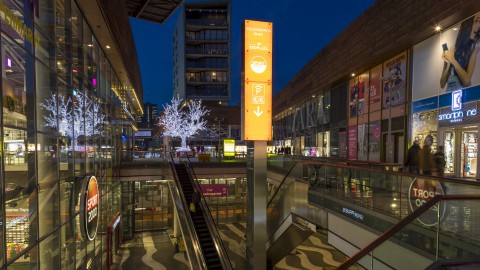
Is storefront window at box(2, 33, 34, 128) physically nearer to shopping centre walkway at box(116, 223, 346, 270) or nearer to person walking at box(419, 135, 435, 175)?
person walking at box(419, 135, 435, 175)

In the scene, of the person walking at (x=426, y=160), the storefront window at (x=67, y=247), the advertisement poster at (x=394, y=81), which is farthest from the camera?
the advertisement poster at (x=394, y=81)

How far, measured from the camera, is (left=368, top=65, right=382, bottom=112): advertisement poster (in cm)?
1878

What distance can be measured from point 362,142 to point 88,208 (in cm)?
1708

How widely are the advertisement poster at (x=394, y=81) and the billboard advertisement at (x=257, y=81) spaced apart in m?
9.20

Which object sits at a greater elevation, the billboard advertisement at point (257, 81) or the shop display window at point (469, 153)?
the billboard advertisement at point (257, 81)

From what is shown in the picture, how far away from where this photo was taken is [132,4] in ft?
89.9

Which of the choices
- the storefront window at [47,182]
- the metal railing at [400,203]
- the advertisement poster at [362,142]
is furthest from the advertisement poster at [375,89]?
the storefront window at [47,182]

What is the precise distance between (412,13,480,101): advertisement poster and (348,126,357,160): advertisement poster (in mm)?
6741

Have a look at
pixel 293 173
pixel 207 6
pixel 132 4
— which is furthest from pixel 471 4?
pixel 207 6

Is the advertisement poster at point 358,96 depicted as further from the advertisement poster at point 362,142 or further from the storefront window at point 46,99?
the storefront window at point 46,99

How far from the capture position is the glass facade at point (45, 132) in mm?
5207

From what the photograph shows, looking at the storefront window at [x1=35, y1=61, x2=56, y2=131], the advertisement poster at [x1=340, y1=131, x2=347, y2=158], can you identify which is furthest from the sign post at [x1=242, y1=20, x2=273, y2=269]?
the advertisement poster at [x1=340, y1=131, x2=347, y2=158]

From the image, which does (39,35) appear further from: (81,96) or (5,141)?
(81,96)

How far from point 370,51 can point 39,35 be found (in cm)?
1575
